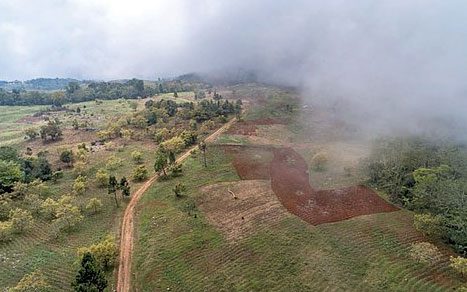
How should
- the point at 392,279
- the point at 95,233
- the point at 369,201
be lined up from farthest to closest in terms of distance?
1. the point at 369,201
2. the point at 95,233
3. the point at 392,279

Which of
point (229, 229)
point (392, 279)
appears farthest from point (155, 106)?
point (392, 279)

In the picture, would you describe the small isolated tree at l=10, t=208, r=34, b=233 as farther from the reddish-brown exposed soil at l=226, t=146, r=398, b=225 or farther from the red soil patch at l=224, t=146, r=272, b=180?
the reddish-brown exposed soil at l=226, t=146, r=398, b=225

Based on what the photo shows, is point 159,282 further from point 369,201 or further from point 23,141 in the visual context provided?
point 23,141

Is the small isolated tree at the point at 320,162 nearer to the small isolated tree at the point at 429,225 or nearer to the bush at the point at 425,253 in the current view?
the small isolated tree at the point at 429,225

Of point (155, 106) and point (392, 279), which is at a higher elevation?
point (155, 106)

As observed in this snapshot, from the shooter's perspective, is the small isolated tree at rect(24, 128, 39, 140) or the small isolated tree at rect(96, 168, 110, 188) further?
the small isolated tree at rect(24, 128, 39, 140)

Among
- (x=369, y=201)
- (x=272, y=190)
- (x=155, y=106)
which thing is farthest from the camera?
(x=155, y=106)

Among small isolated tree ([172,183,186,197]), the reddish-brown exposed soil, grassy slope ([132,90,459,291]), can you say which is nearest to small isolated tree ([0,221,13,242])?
grassy slope ([132,90,459,291])
